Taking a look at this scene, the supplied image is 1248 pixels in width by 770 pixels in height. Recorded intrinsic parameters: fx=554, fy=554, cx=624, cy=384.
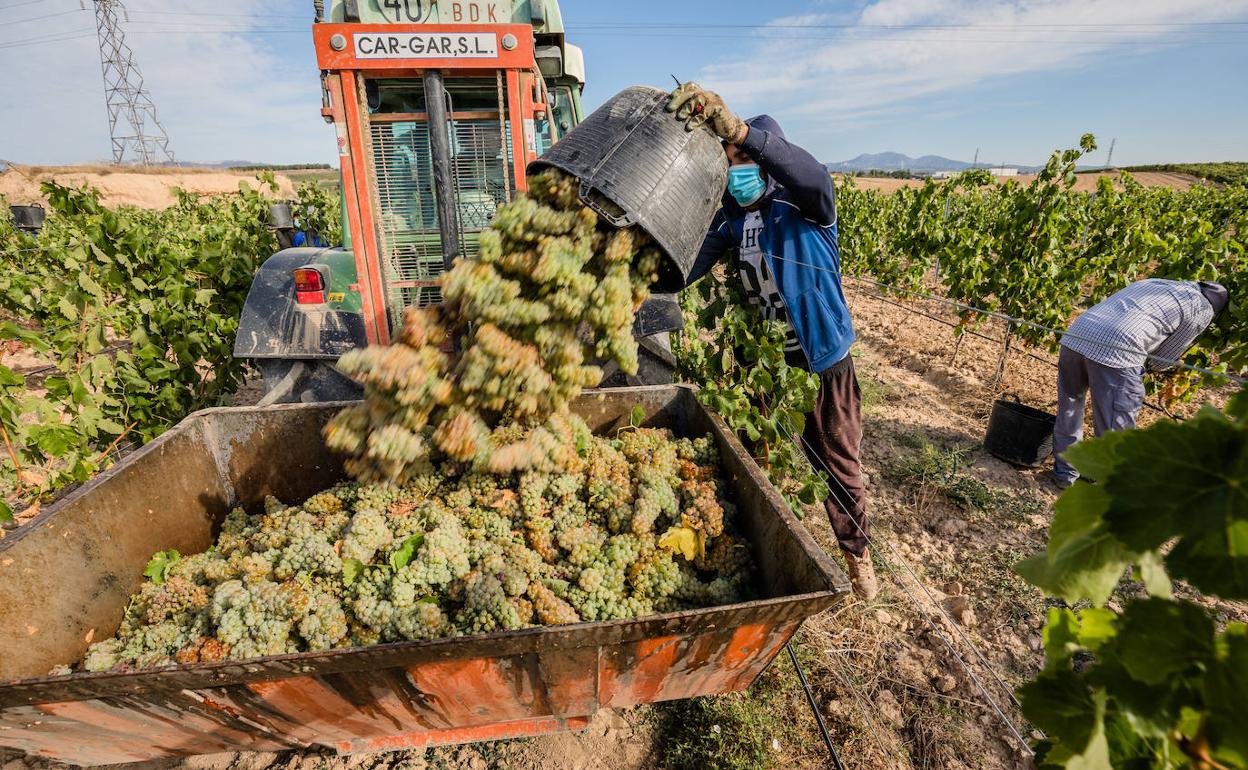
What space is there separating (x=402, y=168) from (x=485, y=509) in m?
2.33

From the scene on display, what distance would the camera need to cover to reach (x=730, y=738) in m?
2.28

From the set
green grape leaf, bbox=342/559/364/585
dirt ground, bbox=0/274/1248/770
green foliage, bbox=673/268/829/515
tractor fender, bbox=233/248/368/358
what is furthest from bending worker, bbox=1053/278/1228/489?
tractor fender, bbox=233/248/368/358

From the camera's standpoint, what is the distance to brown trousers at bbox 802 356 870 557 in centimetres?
284

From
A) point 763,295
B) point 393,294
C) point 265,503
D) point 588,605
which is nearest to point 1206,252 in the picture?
point 763,295

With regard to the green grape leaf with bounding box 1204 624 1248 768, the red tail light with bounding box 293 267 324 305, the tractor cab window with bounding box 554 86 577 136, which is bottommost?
the green grape leaf with bounding box 1204 624 1248 768

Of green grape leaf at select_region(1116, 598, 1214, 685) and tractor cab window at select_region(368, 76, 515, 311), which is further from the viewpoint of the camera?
tractor cab window at select_region(368, 76, 515, 311)

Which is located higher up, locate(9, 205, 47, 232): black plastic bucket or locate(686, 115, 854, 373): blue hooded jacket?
locate(9, 205, 47, 232): black plastic bucket

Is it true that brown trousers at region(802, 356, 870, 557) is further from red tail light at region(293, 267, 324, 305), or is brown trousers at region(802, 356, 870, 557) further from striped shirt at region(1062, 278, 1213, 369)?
red tail light at region(293, 267, 324, 305)

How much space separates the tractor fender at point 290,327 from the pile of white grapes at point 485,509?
1.38 m

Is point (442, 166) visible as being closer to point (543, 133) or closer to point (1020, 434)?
point (543, 133)

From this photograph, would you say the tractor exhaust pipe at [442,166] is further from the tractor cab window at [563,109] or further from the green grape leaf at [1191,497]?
the green grape leaf at [1191,497]

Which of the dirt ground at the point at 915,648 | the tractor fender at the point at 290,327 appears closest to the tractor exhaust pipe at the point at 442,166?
the tractor fender at the point at 290,327

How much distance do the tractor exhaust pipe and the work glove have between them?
1.59m

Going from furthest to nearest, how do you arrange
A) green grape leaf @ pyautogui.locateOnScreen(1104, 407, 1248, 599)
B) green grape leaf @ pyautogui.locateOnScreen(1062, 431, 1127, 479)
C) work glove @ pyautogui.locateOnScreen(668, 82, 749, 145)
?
work glove @ pyautogui.locateOnScreen(668, 82, 749, 145) < green grape leaf @ pyautogui.locateOnScreen(1062, 431, 1127, 479) < green grape leaf @ pyautogui.locateOnScreen(1104, 407, 1248, 599)
